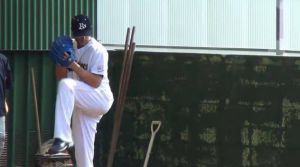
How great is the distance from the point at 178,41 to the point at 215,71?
914 millimetres

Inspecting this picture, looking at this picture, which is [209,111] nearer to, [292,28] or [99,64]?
[292,28]

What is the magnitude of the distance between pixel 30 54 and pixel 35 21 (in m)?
0.45

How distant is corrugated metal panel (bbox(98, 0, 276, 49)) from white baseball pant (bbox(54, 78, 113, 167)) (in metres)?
2.75

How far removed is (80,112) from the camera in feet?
24.8

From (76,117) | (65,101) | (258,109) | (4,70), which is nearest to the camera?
(65,101)

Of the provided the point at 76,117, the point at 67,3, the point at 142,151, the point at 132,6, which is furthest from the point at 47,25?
the point at 76,117

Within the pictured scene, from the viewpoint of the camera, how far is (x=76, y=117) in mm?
Answer: 7621

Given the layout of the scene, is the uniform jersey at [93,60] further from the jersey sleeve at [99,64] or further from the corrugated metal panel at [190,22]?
the corrugated metal panel at [190,22]

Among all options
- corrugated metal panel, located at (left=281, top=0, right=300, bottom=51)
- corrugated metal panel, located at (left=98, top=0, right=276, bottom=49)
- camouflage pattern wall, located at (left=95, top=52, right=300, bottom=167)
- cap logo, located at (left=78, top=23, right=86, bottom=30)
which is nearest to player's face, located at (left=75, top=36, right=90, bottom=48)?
cap logo, located at (left=78, top=23, right=86, bottom=30)

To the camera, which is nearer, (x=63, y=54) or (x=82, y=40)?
(x=63, y=54)

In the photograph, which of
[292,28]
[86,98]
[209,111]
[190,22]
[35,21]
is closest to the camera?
[86,98]

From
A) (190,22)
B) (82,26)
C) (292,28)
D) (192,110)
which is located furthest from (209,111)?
(82,26)

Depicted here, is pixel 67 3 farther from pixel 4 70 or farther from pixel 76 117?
pixel 76 117

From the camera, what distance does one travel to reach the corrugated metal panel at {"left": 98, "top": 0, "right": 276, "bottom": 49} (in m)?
10.0
